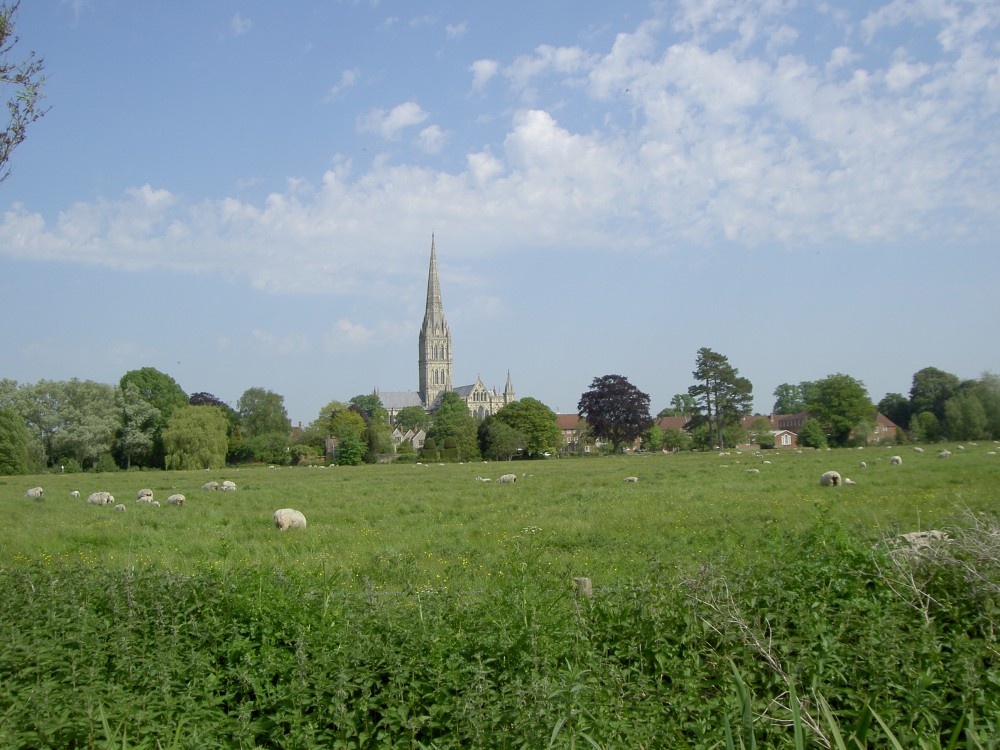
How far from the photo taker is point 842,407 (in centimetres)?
9619

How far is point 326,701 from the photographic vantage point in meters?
6.95

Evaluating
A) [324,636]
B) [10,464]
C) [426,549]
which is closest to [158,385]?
[10,464]

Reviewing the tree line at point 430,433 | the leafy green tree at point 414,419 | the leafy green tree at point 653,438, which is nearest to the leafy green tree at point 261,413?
the tree line at point 430,433

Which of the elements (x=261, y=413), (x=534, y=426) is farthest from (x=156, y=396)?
(x=534, y=426)

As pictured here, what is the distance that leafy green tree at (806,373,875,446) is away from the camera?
95.4 m

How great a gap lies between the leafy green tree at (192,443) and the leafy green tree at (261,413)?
1886 inches

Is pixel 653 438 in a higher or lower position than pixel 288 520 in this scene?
higher

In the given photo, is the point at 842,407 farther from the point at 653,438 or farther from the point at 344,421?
the point at 344,421

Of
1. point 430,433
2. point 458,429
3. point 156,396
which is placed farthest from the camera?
point 430,433

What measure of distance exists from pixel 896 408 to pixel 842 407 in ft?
118

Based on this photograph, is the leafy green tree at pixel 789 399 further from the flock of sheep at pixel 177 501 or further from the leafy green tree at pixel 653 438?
the flock of sheep at pixel 177 501

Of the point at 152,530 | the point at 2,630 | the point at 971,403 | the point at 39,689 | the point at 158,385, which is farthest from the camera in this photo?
the point at 158,385

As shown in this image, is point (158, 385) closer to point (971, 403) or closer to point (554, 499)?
point (554, 499)

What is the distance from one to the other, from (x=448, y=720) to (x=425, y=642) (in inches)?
35.8
